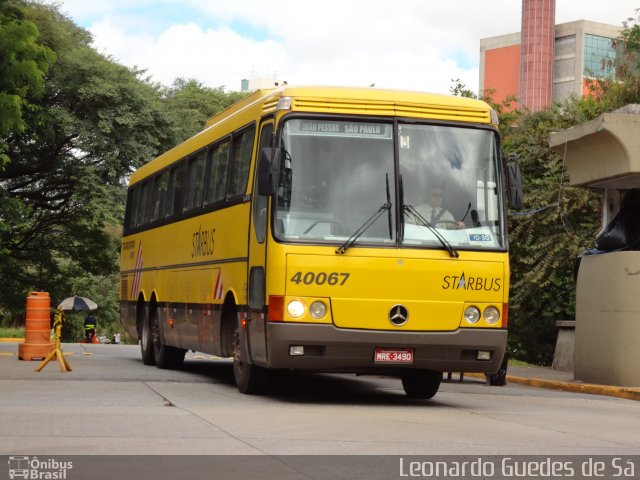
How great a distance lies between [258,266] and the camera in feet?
47.3

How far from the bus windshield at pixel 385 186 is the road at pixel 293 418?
78.0 inches

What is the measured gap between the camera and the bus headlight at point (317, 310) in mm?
13812

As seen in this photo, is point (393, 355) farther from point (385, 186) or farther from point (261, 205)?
point (261, 205)

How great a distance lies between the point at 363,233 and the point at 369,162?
85 cm

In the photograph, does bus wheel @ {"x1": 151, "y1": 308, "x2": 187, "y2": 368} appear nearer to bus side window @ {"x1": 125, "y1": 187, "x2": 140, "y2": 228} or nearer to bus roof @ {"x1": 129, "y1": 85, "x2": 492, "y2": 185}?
bus side window @ {"x1": 125, "y1": 187, "x2": 140, "y2": 228}

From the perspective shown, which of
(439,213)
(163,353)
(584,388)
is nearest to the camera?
(439,213)

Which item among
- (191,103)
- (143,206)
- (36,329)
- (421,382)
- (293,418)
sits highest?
(191,103)

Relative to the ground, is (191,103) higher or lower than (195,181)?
higher

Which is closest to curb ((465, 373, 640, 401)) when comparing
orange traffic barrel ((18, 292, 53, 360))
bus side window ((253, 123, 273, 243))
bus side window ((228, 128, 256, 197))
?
bus side window ((228, 128, 256, 197))

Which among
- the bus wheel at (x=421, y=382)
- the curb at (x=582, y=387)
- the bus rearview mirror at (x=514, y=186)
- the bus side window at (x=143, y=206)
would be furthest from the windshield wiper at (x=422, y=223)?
the bus side window at (x=143, y=206)

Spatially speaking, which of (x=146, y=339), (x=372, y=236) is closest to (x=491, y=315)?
(x=372, y=236)

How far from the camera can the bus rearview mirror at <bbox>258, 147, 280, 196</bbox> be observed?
1366cm

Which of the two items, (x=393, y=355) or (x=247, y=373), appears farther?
(x=247, y=373)

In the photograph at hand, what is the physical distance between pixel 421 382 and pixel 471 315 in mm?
2050
